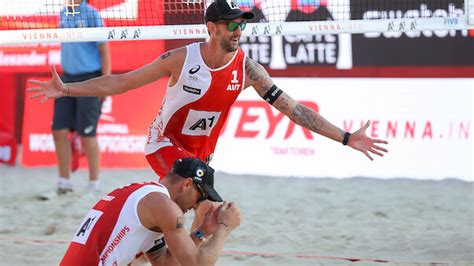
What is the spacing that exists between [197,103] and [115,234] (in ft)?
4.45

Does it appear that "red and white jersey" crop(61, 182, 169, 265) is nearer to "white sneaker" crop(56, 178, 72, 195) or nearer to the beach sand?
the beach sand

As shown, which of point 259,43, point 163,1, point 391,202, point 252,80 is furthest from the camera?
point 259,43

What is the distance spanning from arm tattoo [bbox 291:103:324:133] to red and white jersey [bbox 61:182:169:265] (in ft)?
4.89

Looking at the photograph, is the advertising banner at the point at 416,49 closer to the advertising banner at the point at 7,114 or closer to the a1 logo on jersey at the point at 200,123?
the a1 logo on jersey at the point at 200,123

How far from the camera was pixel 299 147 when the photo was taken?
9031mm

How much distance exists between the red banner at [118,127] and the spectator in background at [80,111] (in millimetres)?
1117

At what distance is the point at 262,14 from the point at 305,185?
1731 millimetres

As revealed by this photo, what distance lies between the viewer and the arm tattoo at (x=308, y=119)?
5.27 m

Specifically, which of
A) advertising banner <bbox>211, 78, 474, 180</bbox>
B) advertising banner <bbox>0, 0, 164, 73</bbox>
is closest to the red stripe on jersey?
advertising banner <bbox>0, 0, 164, 73</bbox>

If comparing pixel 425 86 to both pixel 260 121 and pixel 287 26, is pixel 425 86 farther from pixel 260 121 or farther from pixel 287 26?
pixel 287 26

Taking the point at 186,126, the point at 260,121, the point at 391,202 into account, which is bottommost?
the point at 391,202

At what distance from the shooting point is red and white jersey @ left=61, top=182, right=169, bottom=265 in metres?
4.00

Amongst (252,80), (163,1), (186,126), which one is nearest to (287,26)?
(252,80)

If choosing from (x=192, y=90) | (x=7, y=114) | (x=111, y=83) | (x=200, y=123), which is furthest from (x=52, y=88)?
(x=7, y=114)
